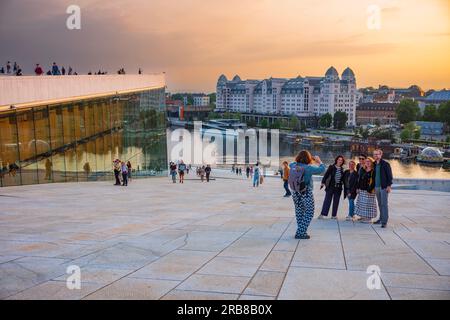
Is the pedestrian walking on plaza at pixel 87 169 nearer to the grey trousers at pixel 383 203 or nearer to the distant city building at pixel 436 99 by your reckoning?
the grey trousers at pixel 383 203

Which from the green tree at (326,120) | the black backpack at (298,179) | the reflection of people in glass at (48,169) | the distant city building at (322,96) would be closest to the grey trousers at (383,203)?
the black backpack at (298,179)

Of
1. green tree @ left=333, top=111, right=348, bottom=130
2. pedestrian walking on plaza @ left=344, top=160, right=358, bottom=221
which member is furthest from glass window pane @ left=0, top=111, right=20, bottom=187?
green tree @ left=333, top=111, right=348, bottom=130

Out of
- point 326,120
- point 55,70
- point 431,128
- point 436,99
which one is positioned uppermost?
point 55,70

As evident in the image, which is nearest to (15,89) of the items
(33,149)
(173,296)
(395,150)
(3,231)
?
(33,149)

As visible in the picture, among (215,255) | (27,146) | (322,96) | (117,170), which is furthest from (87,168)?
(322,96)

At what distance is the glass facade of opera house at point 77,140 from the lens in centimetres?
1933

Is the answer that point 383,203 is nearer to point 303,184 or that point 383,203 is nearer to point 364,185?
point 364,185

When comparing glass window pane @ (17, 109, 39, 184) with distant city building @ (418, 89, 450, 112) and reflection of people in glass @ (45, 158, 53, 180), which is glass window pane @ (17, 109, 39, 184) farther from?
distant city building @ (418, 89, 450, 112)

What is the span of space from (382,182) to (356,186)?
86 centimetres

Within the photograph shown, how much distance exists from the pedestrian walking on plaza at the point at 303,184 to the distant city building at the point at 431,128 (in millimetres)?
140150

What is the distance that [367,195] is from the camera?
9461mm

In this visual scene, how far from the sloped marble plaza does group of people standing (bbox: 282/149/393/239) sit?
1.27ft
